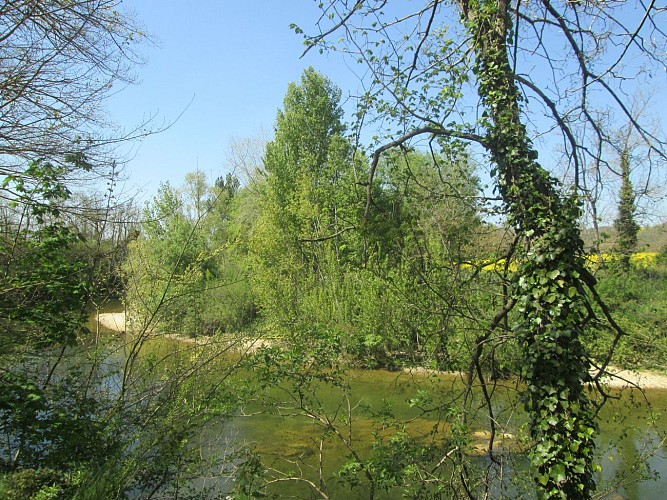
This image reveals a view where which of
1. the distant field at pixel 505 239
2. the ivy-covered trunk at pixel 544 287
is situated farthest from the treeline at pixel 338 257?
the ivy-covered trunk at pixel 544 287

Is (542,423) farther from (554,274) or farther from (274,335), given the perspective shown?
(274,335)

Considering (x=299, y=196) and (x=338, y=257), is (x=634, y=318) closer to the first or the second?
(x=338, y=257)

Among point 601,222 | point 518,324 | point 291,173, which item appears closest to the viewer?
point 518,324

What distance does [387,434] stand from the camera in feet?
27.7

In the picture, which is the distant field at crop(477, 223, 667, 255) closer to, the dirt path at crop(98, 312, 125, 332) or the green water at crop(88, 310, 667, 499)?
the green water at crop(88, 310, 667, 499)

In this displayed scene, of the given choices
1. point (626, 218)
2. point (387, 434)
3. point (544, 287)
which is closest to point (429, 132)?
point (544, 287)

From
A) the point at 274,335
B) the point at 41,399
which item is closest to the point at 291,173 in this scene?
the point at 274,335

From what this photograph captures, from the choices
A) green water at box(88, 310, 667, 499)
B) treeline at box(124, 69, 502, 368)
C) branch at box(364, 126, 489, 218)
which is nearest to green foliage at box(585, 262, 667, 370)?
green water at box(88, 310, 667, 499)

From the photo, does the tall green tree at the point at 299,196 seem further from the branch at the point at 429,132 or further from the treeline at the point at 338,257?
the branch at the point at 429,132

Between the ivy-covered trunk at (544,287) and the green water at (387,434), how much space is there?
0.83 metres

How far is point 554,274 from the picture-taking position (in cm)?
355

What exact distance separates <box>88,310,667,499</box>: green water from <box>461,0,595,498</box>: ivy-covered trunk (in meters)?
0.83

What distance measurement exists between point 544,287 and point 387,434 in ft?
18.3

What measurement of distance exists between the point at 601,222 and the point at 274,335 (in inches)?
134
